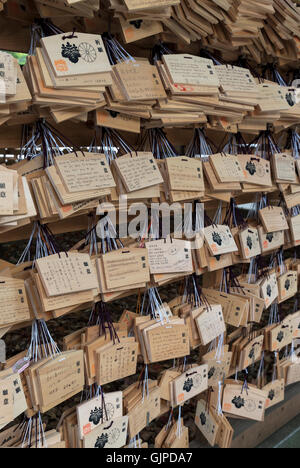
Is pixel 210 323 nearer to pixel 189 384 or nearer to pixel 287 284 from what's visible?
pixel 189 384

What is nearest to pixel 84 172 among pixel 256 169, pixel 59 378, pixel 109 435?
pixel 59 378

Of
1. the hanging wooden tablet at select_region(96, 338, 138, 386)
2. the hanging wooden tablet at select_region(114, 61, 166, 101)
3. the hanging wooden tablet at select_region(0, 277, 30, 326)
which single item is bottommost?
the hanging wooden tablet at select_region(96, 338, 138, 386)

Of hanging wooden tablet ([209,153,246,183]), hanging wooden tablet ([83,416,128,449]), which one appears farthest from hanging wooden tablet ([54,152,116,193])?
hanging wooden tablet ([83,416,128,449])

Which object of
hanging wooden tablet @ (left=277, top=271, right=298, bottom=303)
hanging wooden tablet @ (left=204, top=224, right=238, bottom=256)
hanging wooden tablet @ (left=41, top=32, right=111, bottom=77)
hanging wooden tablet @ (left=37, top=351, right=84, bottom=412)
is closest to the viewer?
hanging wooden tablet @ (left=41, top=32, right=111, bottom=77)

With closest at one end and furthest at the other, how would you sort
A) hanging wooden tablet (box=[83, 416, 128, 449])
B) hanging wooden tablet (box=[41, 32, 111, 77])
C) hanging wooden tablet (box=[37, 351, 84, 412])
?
1. hanging wooden tablet (box=[41, 32, 111, 77])
2. hanging wooden tablet (box=[37, 351, 84, 412])
3. hanging wooden tablet (box=[83, 416, 128, 449])

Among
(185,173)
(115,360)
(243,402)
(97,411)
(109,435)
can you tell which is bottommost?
(243,402)

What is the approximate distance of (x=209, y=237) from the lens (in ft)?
6.20

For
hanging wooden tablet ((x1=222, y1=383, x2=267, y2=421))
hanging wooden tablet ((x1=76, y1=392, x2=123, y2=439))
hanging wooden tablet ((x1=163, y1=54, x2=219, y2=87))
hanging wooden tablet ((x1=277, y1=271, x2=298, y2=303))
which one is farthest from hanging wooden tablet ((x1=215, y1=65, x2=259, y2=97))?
hanging wooden tablet ((x1=222, y1=383, x2=267, y2=421))

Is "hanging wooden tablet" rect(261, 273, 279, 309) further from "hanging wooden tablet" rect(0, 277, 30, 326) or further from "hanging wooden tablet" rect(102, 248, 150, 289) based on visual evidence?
"hanging wooden tablet" rect(0, 277, 30, 326)

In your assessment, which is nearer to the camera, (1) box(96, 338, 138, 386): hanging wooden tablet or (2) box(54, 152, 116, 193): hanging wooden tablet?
(2) box(54, 152, 116, 193): hanging wooden tablet

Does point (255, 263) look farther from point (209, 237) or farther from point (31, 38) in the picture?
point (31, 38)

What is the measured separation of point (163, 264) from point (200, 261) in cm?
23

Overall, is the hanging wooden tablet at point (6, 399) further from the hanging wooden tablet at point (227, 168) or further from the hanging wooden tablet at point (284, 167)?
the hanging wooden tablet at point (284, 167)

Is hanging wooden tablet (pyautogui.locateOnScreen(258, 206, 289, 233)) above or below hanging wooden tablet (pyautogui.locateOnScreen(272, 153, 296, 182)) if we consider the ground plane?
below
